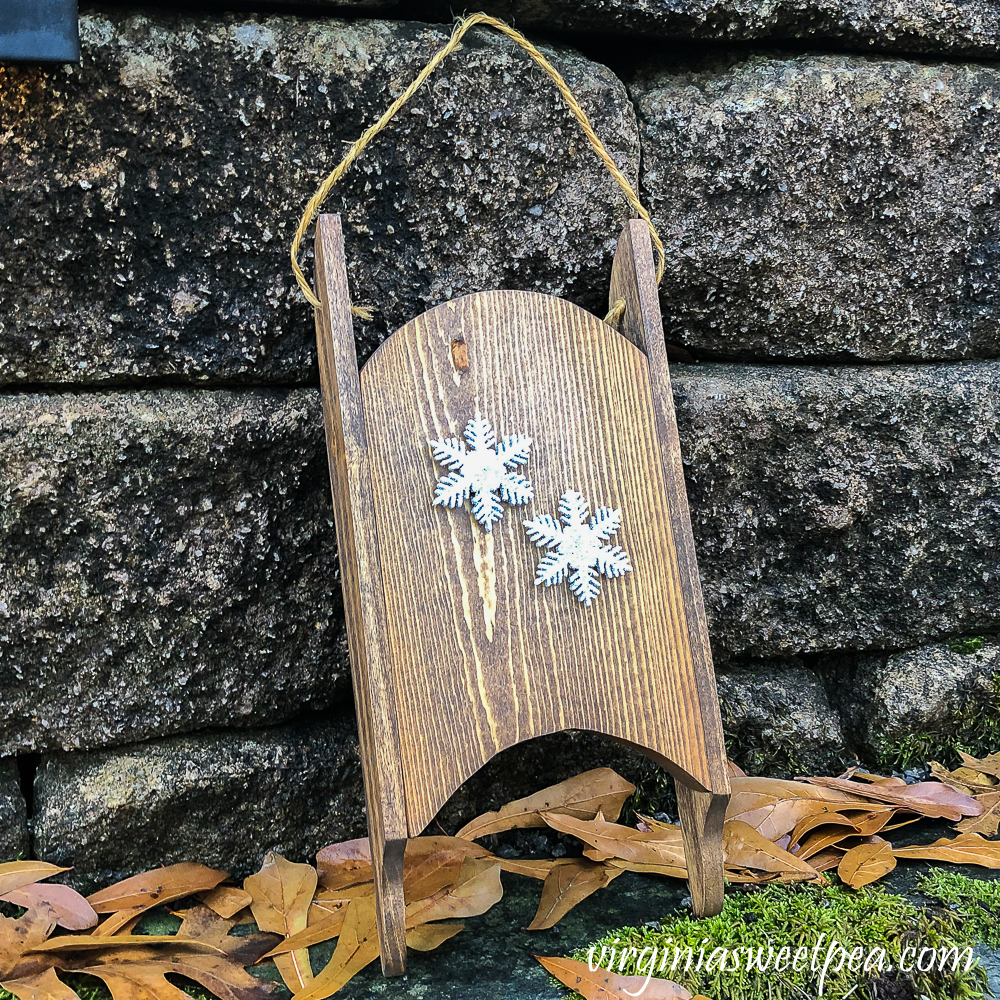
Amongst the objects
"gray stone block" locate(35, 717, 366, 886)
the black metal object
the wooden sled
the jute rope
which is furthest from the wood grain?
the black metal object

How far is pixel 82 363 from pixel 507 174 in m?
0.65

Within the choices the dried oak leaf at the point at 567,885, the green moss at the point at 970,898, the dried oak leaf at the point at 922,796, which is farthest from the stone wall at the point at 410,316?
the green moss at the point at 970,898

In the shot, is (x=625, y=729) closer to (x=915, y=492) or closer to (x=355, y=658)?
(x=355, y=658)

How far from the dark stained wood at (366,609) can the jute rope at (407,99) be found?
2.4 inches

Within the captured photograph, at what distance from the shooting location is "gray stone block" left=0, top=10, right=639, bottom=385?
123 centimetres

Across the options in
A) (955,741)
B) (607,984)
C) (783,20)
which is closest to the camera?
(607,984)

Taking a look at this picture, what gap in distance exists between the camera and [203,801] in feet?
4.40

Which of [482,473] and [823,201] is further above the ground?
[823,201]

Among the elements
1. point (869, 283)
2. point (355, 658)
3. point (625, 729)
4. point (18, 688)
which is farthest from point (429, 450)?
point (869, 283)

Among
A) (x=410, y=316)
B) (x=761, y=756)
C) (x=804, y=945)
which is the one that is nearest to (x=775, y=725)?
(x=761, y=756)

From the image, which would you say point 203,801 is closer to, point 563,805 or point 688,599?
point 563,805

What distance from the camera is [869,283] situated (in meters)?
1.52

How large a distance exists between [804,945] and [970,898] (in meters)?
0.26

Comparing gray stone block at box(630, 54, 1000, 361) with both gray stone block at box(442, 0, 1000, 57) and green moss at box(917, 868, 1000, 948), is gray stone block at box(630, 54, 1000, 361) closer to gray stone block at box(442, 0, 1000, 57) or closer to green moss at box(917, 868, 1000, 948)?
gray stone block at box(442, 0, 1000, 57)
